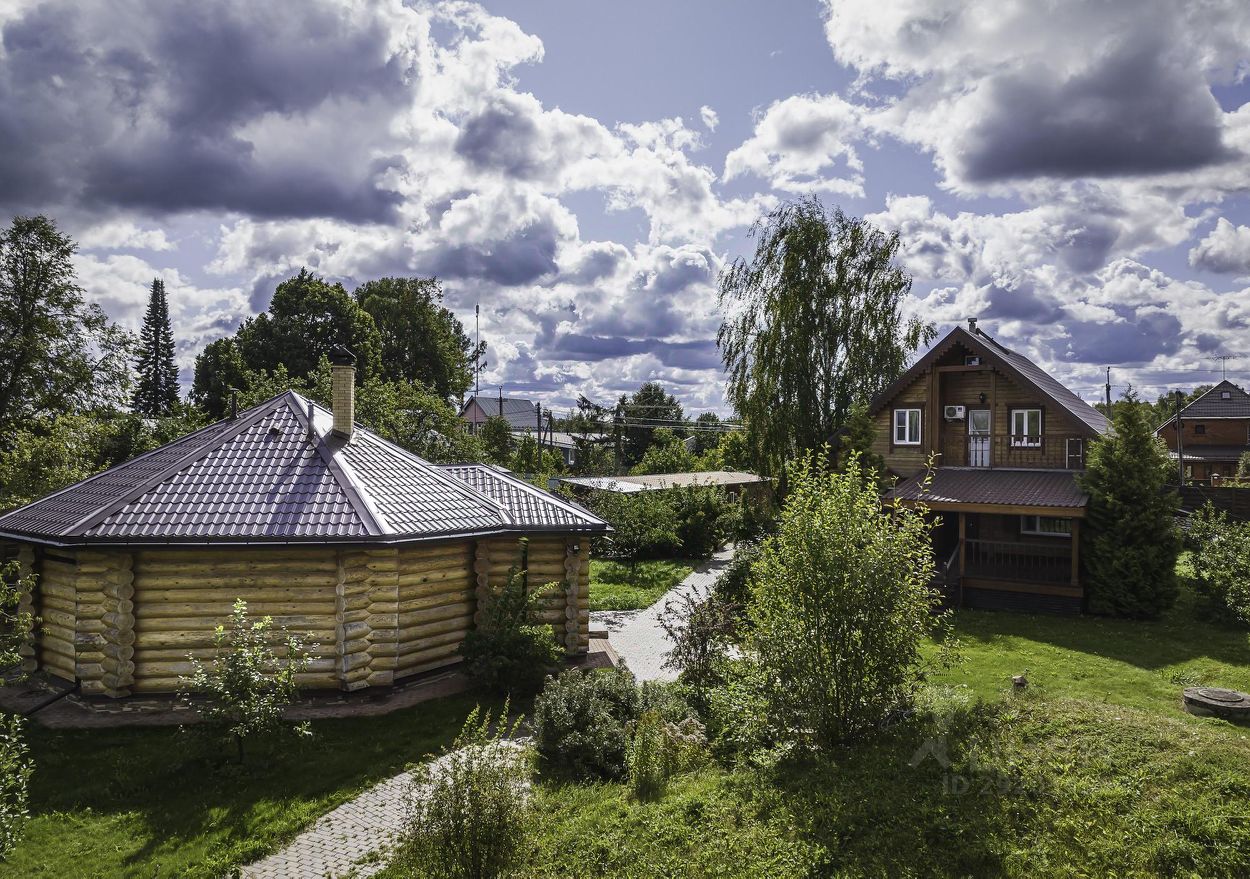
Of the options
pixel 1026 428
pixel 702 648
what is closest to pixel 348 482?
pixel 702 648

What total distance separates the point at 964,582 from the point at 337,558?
54.5ft

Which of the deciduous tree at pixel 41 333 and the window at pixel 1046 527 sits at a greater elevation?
the deciduous tree at pixel 41 333

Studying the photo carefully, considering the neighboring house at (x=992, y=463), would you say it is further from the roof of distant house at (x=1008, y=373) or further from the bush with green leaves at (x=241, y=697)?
the bush with green leaves at (x=241, y=697)

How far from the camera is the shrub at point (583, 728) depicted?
9180 millimetres

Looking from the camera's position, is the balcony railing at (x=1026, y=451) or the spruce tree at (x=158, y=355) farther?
the spruce tree at (x=158, y=355)

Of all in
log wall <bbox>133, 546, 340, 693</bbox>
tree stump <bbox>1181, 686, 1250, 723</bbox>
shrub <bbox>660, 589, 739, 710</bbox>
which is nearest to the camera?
tree stump <bbox>1181, 686, 1250, 723</bbox>

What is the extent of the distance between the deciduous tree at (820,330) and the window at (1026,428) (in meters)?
6.06

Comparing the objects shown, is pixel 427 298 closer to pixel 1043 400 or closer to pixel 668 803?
pixel 1043 400

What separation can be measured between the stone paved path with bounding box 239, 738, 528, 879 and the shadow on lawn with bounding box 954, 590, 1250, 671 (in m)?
13.0

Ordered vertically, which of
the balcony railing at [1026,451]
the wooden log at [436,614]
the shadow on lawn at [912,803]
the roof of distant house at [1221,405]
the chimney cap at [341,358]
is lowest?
the shadow on lawn at [912,803]

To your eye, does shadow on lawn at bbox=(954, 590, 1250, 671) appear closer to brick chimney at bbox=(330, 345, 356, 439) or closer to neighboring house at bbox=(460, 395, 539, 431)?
brick chimney at bbox=(330, 345, 356, 439)

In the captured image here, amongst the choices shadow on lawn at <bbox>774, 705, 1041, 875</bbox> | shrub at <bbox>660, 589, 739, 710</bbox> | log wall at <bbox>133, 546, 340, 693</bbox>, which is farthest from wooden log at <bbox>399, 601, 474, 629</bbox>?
shadow on lawn at <bbox>774, 705, 1041, 875</bbox>

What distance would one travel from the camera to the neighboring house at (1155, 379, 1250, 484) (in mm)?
46750

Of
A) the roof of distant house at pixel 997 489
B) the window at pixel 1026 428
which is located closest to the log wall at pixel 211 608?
the roof of distant house at pixel 997 489
